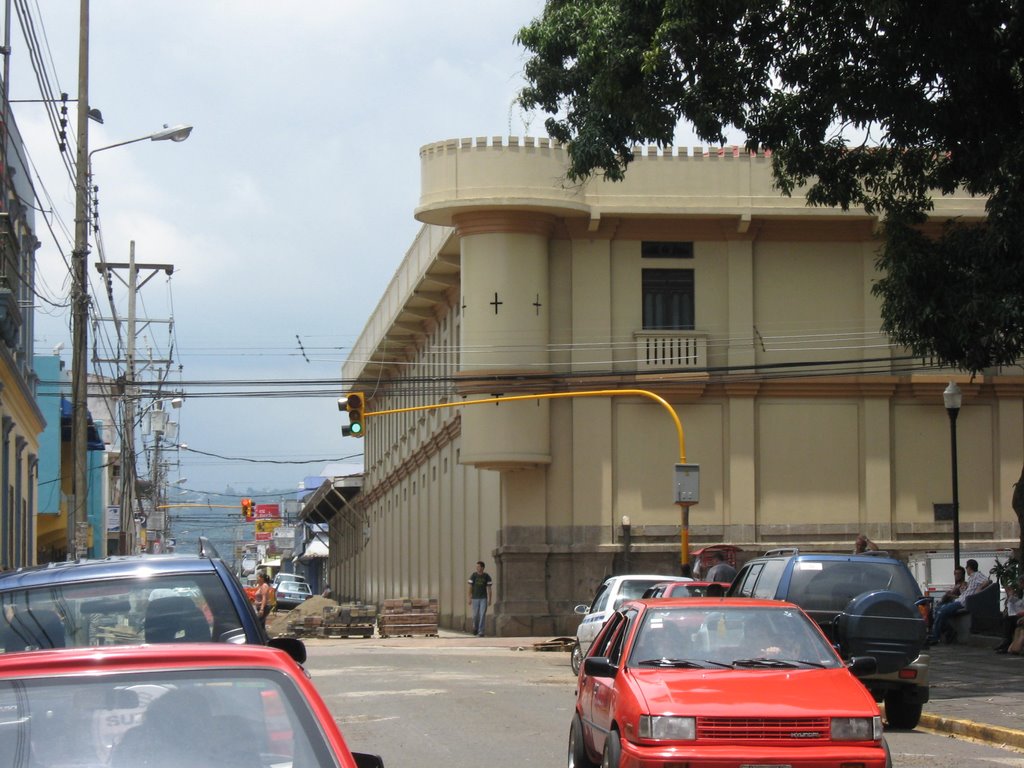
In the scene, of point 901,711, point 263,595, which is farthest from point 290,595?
point 901,711

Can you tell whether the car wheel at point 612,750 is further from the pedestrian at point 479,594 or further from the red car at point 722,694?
the pedestrian at point 479,594

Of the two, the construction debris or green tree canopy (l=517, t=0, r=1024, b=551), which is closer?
green tree canopy (l=517, t=0, r=1024, b=551)

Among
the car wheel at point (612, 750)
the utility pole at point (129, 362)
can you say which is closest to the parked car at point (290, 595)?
the utility pole at point (129, 362)

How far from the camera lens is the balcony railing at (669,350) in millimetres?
36219

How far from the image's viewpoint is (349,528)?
80.2 metres

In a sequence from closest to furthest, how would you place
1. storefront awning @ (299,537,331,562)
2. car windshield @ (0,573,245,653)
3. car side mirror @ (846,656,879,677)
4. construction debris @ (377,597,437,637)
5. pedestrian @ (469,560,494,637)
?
1. car windshield @ (0,573,245,653)
2. car side mirror @ (846,656,879,677)
3. pedestrian @ (469,560,494,637)
4. construction debris @ (377,597,437,637)
5. storefront awning @ (299,537,331,562)

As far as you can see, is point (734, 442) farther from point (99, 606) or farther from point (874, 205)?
point (99, 606)

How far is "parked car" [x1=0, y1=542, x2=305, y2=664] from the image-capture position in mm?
8352

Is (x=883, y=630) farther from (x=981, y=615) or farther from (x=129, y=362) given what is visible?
(x=129, y=362)

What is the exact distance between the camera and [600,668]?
1042cm

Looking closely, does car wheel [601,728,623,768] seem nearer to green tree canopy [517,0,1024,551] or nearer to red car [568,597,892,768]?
red car [568,597,892,768]

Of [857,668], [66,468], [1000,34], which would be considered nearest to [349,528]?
[66,468]

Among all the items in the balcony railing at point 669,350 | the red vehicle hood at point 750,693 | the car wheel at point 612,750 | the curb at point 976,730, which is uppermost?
the balcony railing at point 669,350

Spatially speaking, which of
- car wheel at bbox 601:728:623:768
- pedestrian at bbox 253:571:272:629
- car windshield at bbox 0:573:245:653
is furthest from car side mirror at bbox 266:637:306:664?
pedestrian at bbox 253:571:272:629
